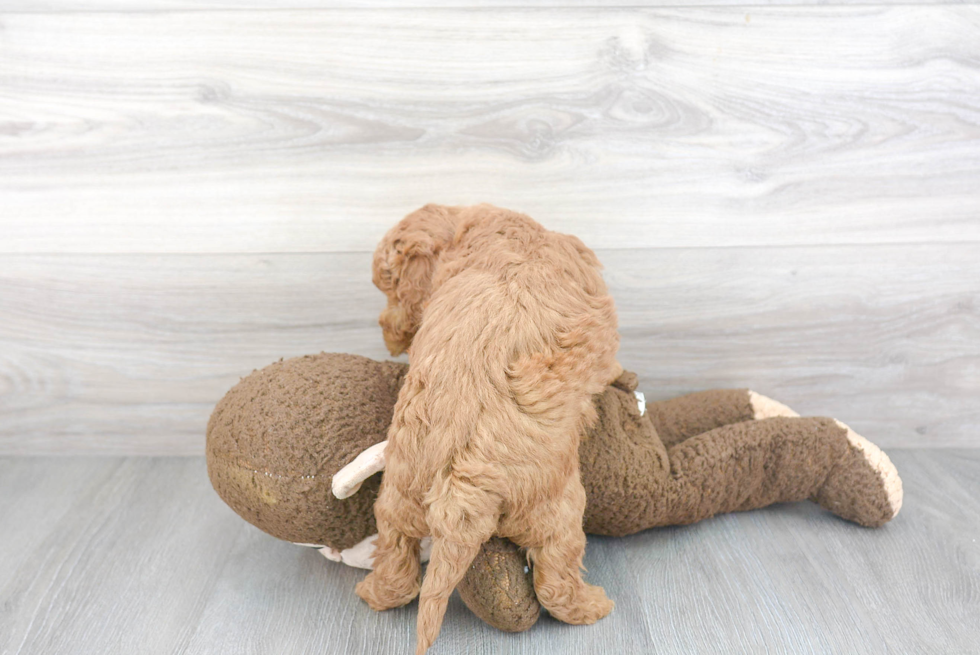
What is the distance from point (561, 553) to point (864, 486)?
0.52 metres

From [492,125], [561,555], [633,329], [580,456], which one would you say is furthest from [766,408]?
[492,125]

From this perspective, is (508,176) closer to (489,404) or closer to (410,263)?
(410,263)

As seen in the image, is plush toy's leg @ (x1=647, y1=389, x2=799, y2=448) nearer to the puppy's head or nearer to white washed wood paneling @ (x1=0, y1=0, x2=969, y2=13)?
the puppy's head

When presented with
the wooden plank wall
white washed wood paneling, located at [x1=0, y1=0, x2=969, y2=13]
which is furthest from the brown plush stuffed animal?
white washed wood paneling, located at [x1=0, y1=0, x2=969, y2=13]

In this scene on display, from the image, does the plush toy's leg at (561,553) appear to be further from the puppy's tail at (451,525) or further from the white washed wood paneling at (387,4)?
the white washed wood paneling at (387,4)

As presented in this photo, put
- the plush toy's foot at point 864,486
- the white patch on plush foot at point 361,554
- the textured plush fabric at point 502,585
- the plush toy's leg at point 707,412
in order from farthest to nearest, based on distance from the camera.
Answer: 1. the plush toy's leg at point 707,412
2. the plush toy's foot at point 864,486
3. the white patch on plush foot at point 361,554
4. the textured plush fabric at point 502,585

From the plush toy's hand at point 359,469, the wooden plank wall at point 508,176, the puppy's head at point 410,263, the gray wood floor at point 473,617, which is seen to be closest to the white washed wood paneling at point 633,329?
the wooden plank wall at point 508,176

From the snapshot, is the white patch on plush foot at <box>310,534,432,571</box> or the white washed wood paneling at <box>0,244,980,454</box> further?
the white washed wood paneling at <box>0,244,980,454</box>

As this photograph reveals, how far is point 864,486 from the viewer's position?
3.27 feet

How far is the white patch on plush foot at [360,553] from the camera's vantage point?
34.5 inches

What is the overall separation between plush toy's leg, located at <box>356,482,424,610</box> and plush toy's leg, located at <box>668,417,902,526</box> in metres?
0.37

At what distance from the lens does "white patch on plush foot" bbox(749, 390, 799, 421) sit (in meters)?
1.11

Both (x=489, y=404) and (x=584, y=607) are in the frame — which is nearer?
(x=489, y=404)

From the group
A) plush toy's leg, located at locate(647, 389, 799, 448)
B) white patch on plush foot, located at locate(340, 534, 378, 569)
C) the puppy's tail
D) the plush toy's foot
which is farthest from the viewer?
plush toy's leg, located at locate(647, 389, 799, 448)
